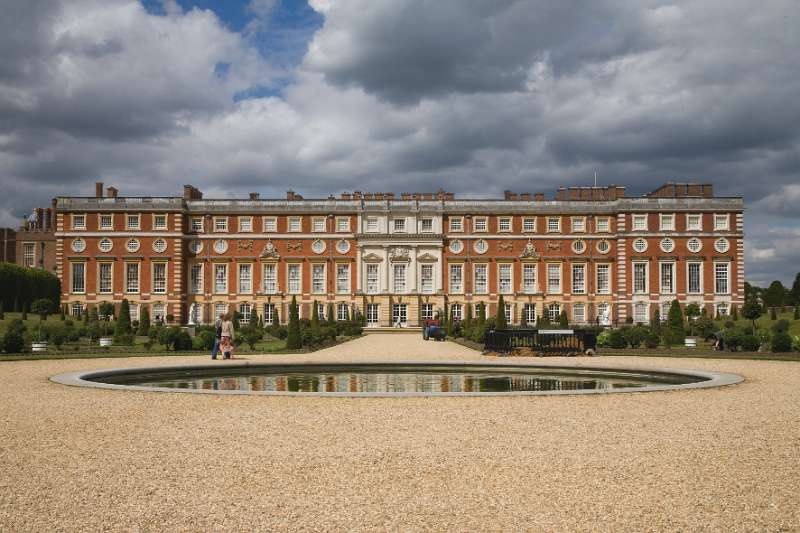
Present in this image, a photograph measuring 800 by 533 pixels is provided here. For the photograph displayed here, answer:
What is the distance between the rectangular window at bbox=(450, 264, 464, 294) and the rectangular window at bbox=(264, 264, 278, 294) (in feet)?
39.0

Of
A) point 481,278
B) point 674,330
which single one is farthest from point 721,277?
point 674,330

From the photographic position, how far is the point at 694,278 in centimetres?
4681

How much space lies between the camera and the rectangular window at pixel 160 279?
4828 cm

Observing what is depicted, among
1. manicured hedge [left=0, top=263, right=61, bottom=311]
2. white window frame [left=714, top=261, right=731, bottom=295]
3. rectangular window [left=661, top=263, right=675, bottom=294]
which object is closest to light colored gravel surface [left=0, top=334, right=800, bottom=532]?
rectangular window [left=661, top=263, right=675, bottom=294]

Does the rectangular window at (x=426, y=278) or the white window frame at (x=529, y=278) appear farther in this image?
the rectangular window at (x=426, y=278)

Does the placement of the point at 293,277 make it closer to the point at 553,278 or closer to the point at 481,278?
the point at 481,278

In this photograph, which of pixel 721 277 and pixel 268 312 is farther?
pixel 268 312

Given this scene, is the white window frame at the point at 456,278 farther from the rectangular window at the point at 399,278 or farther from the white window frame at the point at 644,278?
the white window frame at the point at 644,278

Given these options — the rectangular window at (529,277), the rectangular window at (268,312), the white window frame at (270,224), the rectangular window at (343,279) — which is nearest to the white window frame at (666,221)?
the rectangular window at (529,277)

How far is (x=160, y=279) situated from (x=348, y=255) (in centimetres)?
1262

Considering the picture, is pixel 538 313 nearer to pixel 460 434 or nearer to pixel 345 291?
pixel 345 291

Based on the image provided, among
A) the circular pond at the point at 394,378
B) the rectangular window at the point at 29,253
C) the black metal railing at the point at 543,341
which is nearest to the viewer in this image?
the circular pond at the point at 394,378

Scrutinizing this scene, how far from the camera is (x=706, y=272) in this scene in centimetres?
4669

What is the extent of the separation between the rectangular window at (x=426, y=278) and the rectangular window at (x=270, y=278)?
9.86 m
